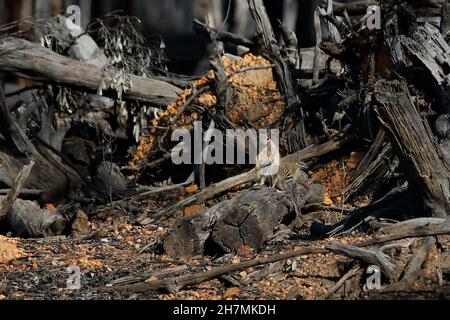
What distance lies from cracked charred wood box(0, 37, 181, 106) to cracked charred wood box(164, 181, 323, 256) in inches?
96.1

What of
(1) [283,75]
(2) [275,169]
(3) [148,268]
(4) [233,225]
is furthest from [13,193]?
(1) [283,75]

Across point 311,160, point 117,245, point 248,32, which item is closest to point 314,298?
point 117,245

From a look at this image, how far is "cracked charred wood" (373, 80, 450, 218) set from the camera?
18.3 feet

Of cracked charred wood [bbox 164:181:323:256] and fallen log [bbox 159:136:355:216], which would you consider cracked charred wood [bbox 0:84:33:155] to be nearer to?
fallen log [bbox 159:136:355:216]

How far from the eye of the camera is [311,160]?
304 inches

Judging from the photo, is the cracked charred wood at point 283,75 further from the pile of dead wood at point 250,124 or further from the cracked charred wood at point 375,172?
the cracked charred wood at point 375,172

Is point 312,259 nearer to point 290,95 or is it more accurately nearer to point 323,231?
point 323,231

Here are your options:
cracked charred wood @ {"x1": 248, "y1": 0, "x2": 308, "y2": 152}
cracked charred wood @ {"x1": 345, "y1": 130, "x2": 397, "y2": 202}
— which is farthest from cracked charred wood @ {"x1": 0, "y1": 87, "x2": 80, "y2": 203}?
cracked charred wood @ {"x1": 345, "y1": 130, "x2": 397, "y2": 202}

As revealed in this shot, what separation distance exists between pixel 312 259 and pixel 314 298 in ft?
1.86

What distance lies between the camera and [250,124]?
8.04m

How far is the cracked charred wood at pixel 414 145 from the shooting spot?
5.58 metres

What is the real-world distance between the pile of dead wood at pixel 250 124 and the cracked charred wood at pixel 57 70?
13mm

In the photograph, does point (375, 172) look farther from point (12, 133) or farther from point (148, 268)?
point (12, 133)

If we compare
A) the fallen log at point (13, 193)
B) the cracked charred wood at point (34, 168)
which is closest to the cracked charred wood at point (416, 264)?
the fallen log at point (13, 193)
